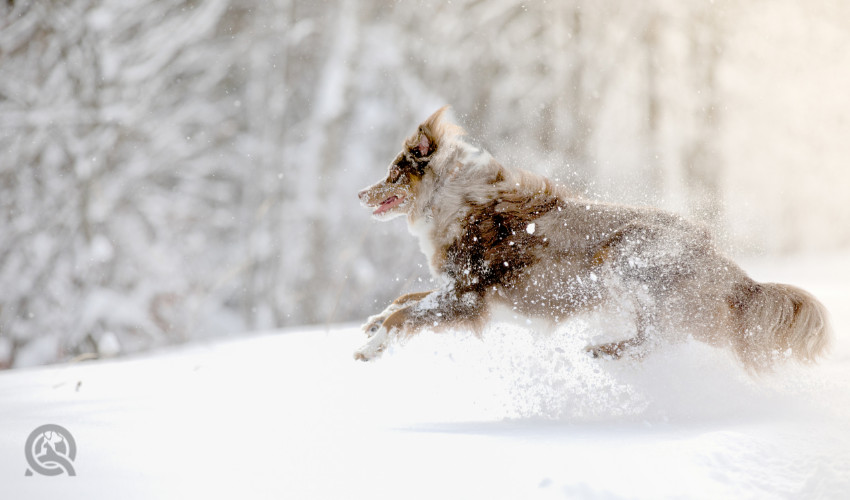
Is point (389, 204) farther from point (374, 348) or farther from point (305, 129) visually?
point (305, 129)

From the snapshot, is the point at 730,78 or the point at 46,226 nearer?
the point at 46,226

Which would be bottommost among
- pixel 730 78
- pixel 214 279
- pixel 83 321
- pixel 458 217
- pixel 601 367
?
pixel 601 367

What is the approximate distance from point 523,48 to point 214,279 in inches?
257

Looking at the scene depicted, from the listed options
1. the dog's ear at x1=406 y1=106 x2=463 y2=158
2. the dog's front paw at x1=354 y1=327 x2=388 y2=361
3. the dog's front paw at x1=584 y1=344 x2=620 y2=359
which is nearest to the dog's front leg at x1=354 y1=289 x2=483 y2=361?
the dog's front paw at x1=354 y1=327 x2=388 y2=361

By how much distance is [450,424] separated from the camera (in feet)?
10.0

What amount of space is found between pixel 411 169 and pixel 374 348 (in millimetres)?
1267

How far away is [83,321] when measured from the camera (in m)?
9.83

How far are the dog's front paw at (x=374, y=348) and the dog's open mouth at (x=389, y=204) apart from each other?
984 mm

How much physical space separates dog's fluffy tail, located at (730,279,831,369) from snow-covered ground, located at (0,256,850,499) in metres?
0.10

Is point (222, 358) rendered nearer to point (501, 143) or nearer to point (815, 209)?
point (501, 143)

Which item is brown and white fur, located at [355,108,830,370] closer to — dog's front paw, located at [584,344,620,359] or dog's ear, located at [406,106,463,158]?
dog's front paw, located at [584,344,620,359]

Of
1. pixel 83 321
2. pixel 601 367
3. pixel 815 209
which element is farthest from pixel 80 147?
pixel 815 209

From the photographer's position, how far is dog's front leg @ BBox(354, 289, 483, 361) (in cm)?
345

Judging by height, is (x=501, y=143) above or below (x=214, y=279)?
above
